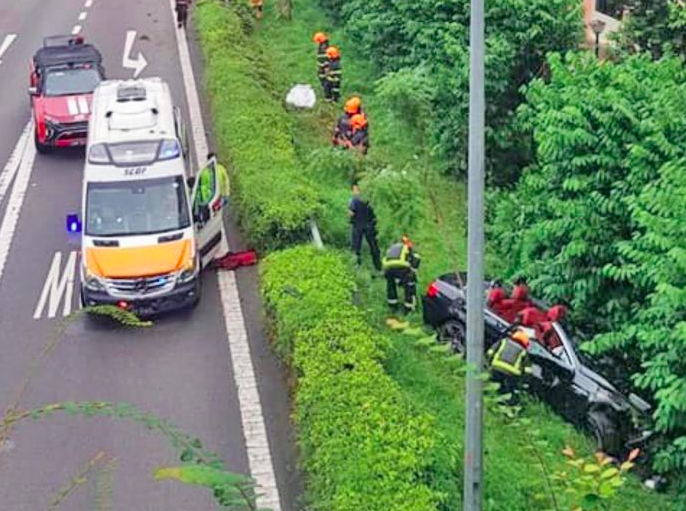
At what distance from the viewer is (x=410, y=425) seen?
12.6 m

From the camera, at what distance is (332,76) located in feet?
87.1

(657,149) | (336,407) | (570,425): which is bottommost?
(570,425)

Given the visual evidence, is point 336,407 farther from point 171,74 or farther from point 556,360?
point 171,74

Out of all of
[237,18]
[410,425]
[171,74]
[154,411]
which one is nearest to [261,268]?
[154,411]

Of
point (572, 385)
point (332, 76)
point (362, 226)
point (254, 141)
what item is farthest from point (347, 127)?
point (572, 385)

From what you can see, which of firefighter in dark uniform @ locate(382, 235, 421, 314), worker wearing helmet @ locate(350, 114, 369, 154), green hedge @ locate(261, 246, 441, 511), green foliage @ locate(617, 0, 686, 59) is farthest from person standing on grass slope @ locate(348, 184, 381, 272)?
green foliage @ locate(617, 0, 686, 59)

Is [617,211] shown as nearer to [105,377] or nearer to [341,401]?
[341,401]

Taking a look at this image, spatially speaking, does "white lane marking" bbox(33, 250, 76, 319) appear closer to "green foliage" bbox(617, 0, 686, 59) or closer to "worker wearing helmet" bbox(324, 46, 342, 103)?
"worker wearing helmet" bbox(324, 46, 342, 103)

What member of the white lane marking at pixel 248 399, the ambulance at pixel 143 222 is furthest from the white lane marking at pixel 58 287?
the white lane marking at pixel 248 399

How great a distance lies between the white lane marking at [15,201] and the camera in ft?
66.3

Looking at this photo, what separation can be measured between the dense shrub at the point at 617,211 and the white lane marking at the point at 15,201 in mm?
8794

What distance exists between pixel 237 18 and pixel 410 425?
65.7ft

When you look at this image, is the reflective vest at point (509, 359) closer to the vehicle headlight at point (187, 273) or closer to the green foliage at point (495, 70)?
the vehicle headlight at point (187, 273)

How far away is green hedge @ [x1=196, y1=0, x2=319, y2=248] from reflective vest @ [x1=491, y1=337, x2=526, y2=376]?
16.3 ft
